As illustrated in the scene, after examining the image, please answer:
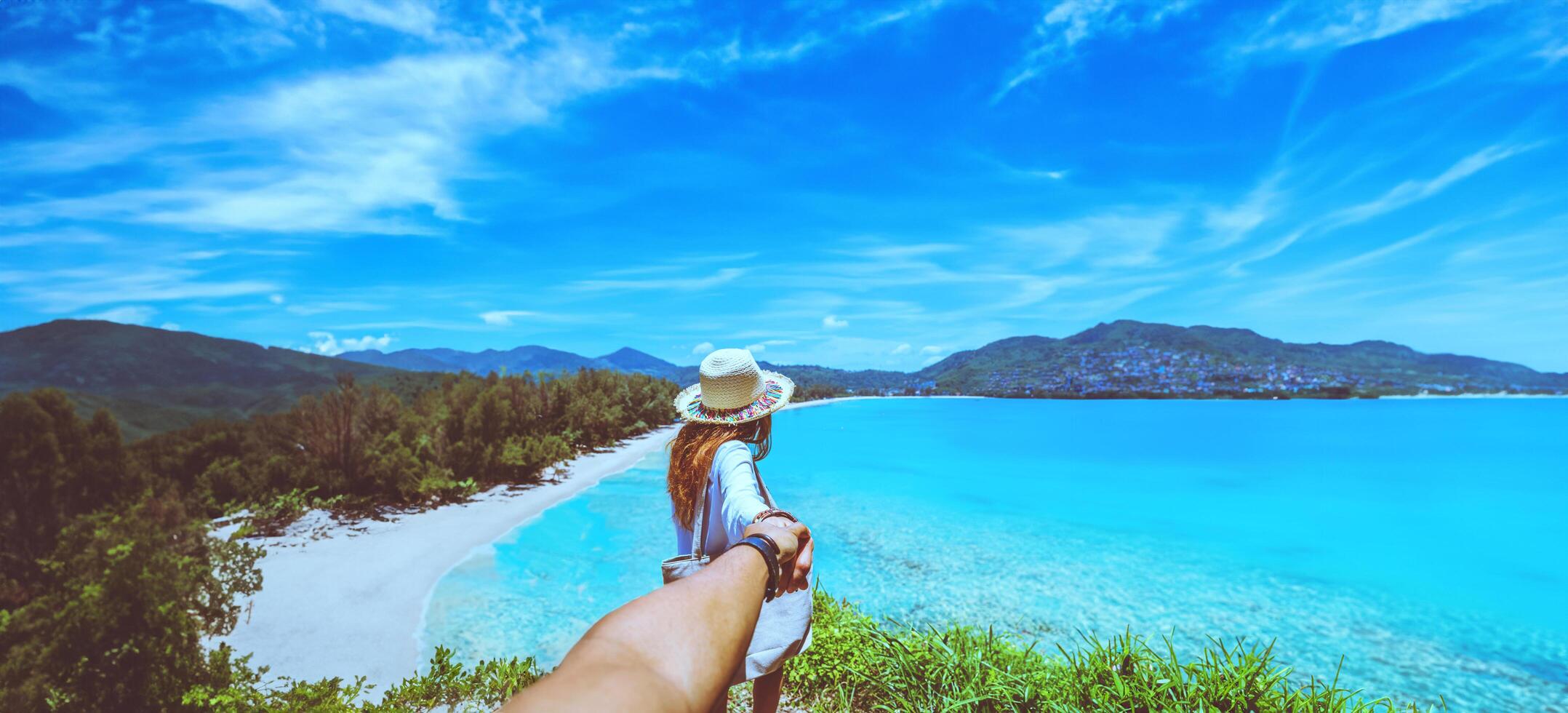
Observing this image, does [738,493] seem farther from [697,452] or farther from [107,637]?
[107,637]

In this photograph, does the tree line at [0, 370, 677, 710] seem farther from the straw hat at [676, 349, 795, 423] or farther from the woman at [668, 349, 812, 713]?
the straw hat at [676, 349, 795, 423]

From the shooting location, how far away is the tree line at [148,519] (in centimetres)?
353

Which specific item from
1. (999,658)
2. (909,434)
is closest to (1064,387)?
(909,434)

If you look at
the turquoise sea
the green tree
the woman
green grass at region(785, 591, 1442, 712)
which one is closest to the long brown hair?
the woman

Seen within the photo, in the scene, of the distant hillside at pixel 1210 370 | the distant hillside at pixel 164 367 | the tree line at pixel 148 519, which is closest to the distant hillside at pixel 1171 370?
the distant hillside at pixel 1210 370

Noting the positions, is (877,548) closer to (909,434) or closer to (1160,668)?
(1160,668)

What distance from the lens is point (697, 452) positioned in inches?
71.4

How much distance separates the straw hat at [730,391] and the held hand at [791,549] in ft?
2.32

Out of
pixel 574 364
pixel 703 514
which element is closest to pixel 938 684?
pixel 703 514

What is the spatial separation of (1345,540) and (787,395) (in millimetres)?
17618

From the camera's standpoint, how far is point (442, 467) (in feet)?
37.9

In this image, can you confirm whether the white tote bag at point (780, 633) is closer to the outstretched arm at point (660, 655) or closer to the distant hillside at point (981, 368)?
the outstretched arm at point (660, 655)

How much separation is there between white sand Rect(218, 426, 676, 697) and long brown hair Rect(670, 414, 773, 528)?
421 cm

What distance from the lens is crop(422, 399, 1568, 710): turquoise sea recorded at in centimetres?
740
